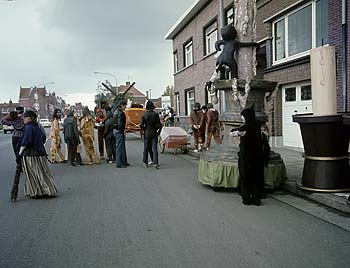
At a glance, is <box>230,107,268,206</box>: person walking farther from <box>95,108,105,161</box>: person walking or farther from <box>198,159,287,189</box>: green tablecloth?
<box>95,108,105,161</box>: person walking

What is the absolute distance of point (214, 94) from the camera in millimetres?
9133

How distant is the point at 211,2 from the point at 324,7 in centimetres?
1122

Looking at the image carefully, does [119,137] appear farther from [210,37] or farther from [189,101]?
[189,101]

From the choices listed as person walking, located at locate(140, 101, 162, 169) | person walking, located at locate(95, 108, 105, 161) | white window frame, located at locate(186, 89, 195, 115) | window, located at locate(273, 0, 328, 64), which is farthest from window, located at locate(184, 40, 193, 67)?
person walking, located at locate(140, 101, 162, 169)

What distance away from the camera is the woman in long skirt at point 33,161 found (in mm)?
7293

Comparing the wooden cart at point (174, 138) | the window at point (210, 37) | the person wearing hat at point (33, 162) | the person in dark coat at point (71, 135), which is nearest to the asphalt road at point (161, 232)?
the person wearing hat at point (33, 162)

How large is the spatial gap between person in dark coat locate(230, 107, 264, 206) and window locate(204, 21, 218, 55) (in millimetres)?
16120

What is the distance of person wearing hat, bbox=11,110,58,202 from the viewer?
7.29 m

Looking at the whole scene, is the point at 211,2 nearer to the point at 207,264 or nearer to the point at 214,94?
the point at 214,94

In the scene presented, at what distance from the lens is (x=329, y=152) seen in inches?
260

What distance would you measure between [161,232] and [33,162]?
3444 mm

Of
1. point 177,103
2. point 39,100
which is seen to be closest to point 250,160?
point 177,103

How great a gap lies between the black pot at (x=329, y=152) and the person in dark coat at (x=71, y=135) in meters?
7.60

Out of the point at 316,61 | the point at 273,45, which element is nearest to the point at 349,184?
the point at 316,61
